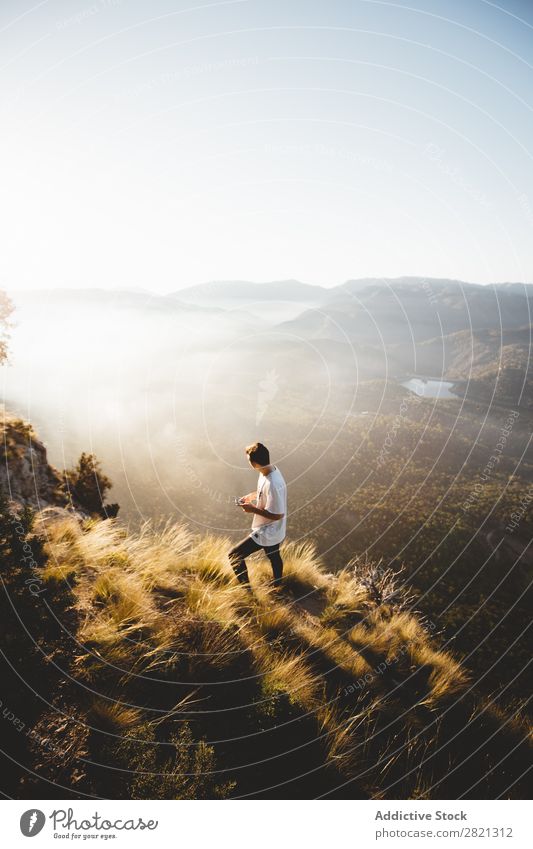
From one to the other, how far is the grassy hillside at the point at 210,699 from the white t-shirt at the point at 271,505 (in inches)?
37.2

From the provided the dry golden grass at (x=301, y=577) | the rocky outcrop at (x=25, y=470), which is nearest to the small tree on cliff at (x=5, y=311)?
the rocky outcrop at (x=25, y=470)

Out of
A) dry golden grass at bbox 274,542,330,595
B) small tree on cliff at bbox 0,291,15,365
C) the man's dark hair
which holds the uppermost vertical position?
small tree on cliff at bbox 0,291,15,365

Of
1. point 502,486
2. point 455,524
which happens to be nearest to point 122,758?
point 455,524

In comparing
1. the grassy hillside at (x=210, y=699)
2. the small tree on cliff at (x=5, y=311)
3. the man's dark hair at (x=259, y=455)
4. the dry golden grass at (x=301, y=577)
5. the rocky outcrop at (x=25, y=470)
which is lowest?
the dry golden grass at (x=301, y=577)

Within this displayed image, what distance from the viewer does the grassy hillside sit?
3.00 m

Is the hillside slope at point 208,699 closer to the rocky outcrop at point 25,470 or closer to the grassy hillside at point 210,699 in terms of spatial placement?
the grassy hillside at point 210,699

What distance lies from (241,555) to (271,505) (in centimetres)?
119

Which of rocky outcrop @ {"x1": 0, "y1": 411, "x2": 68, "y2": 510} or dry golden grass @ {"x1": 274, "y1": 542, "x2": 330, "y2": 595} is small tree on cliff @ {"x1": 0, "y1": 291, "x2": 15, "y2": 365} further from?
dry golden grass @ {"x1": 274, "y1": 542, "x2": 330, "y2": 595}

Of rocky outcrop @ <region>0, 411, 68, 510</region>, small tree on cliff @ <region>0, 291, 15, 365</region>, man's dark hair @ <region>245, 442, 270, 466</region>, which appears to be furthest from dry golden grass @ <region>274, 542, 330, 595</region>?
small tree on cliff @ <region>0, 291, 15, 365</region>

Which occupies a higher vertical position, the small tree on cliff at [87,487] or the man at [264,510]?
the man at [264,510]

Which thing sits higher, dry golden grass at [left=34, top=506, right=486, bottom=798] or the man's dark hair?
the man's dark hair

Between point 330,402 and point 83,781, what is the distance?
3041 inches

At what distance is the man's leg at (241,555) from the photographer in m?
5.80

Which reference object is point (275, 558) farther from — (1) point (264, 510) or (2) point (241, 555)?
(1) point (264, 510)
